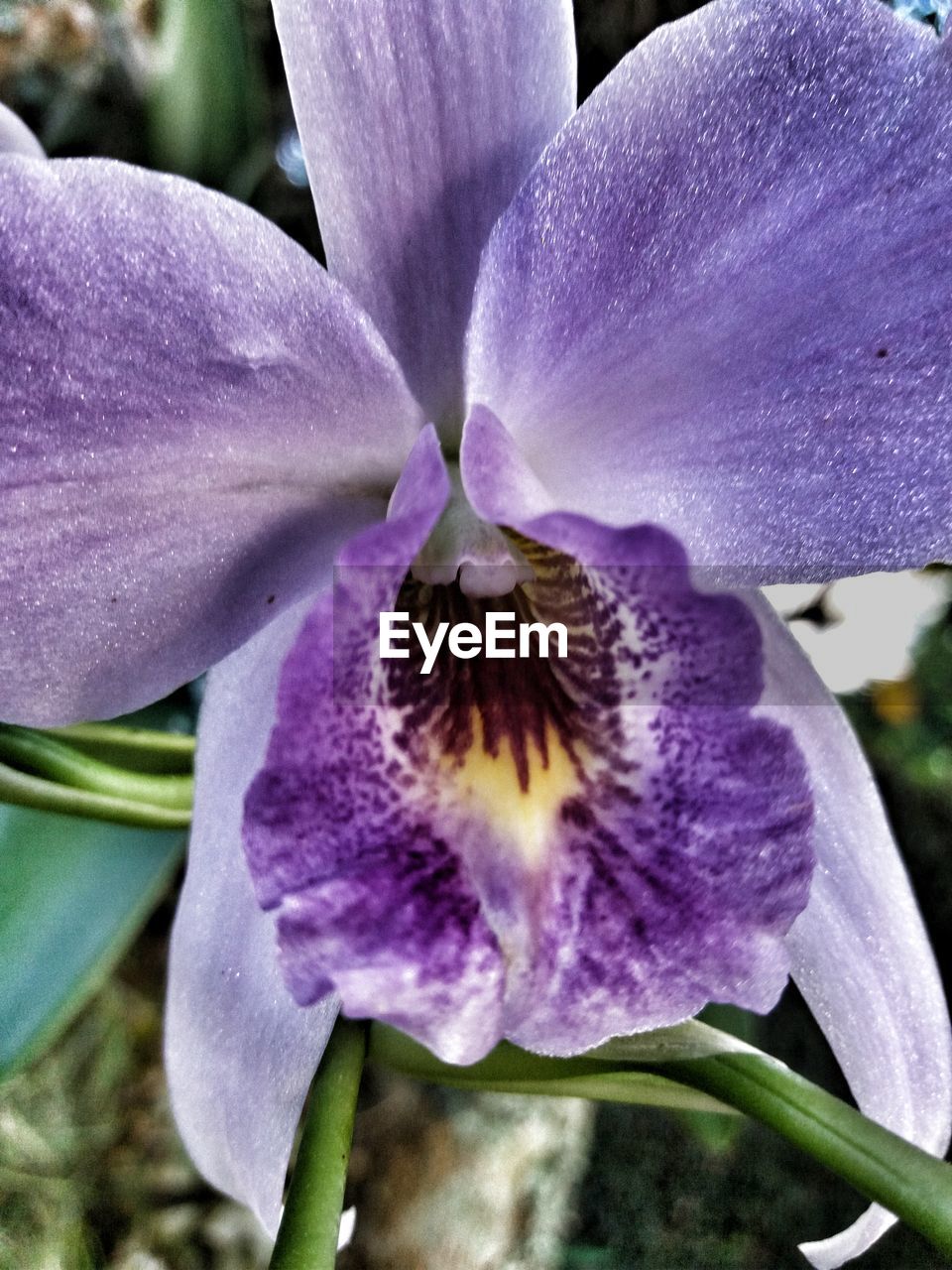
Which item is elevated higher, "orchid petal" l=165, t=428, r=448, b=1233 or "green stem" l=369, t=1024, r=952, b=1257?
"orchid petal" l=165, t=428, r=448, b=1233

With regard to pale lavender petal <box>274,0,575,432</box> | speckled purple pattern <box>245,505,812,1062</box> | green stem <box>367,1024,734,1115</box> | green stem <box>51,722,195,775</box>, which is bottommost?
green stem <box>367,1024,734,1115</box>

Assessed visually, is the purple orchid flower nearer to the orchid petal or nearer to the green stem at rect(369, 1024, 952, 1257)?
the orchid petal

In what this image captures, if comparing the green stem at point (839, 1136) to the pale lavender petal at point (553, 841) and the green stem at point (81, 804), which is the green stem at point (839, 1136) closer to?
the pale lavender petal at point (553, 841)

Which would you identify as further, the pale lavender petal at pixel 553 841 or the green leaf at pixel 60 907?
the green leaf at pixel 60 907

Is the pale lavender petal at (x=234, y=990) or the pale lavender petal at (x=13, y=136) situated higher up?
the pale lavender petal at (x=13, y=136)

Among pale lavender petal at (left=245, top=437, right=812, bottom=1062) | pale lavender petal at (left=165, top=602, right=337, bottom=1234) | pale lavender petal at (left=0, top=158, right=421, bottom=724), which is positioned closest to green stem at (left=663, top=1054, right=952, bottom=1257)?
pale lavender petal at (left=245, top=437, right=812, bottom=1062)

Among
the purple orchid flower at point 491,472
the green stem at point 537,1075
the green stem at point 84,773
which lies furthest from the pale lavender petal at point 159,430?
the green stem at point 537,1075

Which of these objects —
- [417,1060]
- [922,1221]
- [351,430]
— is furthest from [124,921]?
[922,1221]
